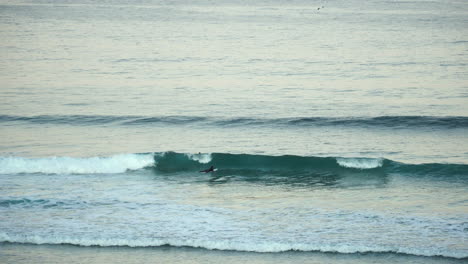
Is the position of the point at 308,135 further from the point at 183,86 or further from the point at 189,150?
the point at 183,86

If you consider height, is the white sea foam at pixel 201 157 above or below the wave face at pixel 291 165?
above

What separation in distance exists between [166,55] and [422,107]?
23.0 m

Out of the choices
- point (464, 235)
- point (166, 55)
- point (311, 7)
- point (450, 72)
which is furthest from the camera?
point (311, 7)

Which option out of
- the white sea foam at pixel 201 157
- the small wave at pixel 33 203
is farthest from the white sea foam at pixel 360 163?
the small wave at pixel 33 203

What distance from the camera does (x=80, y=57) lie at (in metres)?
45.7

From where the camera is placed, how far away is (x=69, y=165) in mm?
22078

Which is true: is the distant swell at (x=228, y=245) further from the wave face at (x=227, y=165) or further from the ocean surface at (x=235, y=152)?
the wave face at (x=227, y=165)

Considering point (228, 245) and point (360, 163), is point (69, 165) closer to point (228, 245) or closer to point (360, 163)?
point (228, 245)

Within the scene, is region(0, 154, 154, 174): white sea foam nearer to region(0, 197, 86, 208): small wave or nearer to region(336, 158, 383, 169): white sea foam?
region(0, 197, 86, 208): small wave

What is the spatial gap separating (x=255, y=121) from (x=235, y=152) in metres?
4.87

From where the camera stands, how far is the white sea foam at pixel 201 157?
23.3 m

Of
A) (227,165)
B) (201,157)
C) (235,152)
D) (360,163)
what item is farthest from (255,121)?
(360,163)

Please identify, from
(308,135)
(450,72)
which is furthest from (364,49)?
(308,135)

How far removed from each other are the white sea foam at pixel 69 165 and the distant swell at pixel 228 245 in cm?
607
